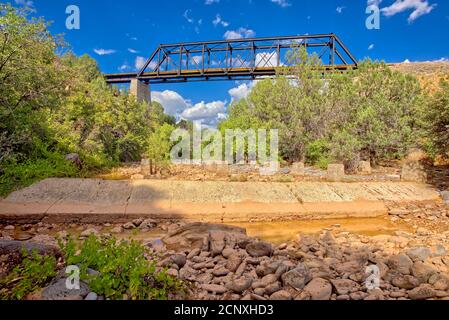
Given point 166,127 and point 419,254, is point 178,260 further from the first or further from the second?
point 166,127

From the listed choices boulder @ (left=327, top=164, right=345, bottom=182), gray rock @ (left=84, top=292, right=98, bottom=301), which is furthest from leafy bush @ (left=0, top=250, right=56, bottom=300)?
boulder @ (left=327, top=164, right=345, bottom=182)

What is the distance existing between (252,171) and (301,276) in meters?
13.4

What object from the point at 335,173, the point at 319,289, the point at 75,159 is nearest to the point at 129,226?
the point at 319,289

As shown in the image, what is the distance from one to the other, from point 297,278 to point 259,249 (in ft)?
5.34

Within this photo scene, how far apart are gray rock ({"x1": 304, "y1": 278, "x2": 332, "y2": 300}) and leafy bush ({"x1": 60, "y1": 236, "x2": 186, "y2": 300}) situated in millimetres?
1989

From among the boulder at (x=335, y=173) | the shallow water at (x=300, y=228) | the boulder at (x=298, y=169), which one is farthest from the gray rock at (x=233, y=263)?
the boulder at (x=298, y=169)

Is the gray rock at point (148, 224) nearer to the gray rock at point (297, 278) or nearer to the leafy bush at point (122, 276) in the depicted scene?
the leafy bush at point (122, 276)

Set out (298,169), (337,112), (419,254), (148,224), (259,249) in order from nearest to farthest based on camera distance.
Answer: (419,254)
(259,249)
(148,224)
(298,169)
(337,112)

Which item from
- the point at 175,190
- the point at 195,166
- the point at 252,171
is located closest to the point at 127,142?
the point at 195,166

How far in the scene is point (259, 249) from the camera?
669 cm

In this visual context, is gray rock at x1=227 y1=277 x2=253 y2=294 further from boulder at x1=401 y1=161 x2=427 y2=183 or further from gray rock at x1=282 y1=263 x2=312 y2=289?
boulder at x1=401 y1=161 x2=427 y2=183

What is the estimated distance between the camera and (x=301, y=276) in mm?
5160

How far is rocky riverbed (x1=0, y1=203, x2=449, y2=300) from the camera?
501 cm

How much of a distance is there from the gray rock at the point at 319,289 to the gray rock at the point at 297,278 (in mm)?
101
